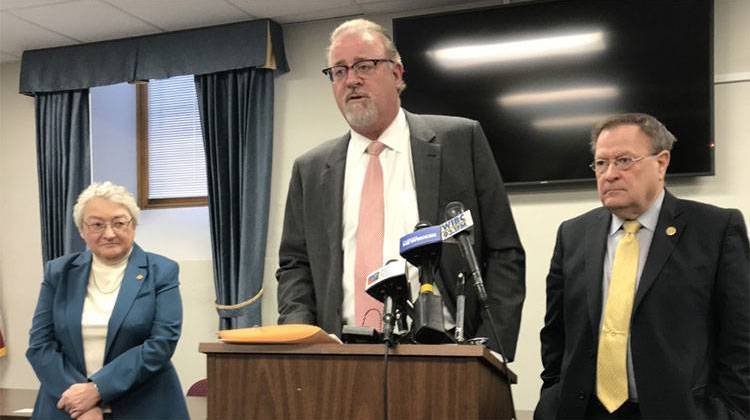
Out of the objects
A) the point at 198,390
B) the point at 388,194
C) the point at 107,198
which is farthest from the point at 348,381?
the point at 198,390

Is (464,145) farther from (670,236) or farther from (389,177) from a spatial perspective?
A: (670,236)

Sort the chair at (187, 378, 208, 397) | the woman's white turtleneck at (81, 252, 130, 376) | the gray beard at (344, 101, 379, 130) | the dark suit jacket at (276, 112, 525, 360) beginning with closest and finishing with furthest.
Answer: the dark suit jacket at (276, 112, 525, 360)
the gray beard at (344, 101, 379, 130)
the woman's white turtleneck at (81, 252, 130, 376)
the chair at (187, 378, 208, 397)

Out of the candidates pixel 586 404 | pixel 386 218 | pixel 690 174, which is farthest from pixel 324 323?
pixel 690 174

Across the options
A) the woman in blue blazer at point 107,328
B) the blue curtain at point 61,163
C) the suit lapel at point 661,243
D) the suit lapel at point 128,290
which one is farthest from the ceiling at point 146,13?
the suit lapel at point 661,243

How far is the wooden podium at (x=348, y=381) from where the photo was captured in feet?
5.10

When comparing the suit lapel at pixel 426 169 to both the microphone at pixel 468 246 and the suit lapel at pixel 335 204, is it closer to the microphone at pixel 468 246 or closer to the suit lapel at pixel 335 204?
the suit lapel at pixel 335 204

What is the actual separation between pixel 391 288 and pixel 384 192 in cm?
62

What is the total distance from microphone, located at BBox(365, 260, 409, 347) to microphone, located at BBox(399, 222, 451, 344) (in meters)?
0.03

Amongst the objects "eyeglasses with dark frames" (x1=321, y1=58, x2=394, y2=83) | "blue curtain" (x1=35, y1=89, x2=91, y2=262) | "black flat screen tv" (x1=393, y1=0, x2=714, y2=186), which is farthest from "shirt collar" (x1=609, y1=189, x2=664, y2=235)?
"blue curtain" (x1=35, y1=89, x2=91, y2=262)

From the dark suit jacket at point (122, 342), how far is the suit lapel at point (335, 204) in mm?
1261

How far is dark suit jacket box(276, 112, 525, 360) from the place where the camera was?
7.12 feet

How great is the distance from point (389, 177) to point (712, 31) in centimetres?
287

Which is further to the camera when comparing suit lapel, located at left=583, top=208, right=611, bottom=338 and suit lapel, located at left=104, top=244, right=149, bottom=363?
suit lapel, located at left=104, top=244, right=149, bottom=363

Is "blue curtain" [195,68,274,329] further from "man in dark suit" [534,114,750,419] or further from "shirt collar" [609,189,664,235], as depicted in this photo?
"shirt collar" [609,189,664,235]
